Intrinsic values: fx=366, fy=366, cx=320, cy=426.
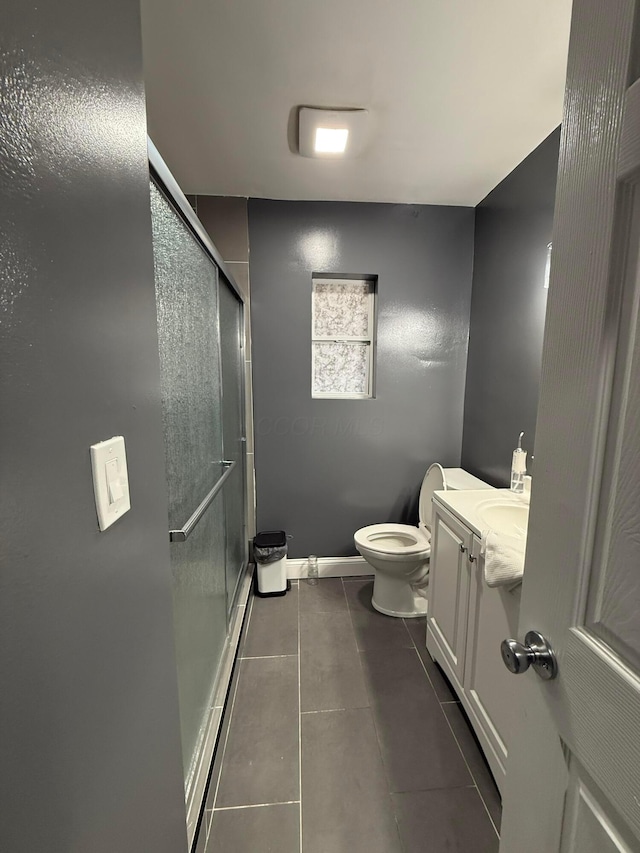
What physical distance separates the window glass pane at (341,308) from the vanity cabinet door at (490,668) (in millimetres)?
1658

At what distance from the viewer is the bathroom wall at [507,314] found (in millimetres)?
1722

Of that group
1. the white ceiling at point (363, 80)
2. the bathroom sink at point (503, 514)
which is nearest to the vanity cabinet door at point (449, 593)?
the bathroom sink at point (503, 514)

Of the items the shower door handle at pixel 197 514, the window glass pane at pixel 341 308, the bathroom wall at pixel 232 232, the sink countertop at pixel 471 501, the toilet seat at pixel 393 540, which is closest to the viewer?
the shower door handle at pixel 197 514

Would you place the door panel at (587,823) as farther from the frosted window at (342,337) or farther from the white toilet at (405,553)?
the frosted window at (342,337)

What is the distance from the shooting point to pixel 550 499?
582 millimetres

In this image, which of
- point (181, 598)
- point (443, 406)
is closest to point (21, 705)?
point (181, 598)

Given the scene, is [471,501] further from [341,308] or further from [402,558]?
[341,308]

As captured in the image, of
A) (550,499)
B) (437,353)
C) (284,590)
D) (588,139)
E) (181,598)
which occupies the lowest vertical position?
(284,590)

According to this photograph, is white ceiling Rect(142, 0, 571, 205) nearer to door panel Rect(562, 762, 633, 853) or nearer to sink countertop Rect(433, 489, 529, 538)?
sink countertop Rect(433, 489, 529, 538)

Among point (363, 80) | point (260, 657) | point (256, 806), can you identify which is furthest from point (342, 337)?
point (256, 806)

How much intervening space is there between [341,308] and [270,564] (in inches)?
68.9

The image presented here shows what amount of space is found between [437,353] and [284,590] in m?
1.85

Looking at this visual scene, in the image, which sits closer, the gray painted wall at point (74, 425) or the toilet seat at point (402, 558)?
the gray painted wall at point (74, 425)

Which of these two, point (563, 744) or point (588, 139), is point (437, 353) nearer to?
point (588, 139)
